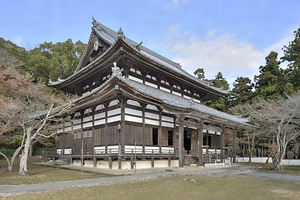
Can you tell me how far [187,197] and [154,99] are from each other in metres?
7.70

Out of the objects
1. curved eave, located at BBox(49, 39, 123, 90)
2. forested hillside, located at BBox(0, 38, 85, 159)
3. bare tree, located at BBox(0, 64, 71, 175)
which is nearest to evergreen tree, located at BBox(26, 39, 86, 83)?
forested hillside, located at BBox(0, 38, 85, 159)

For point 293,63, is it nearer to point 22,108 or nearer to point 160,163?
point 160,163

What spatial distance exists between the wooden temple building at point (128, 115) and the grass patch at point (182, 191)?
147 inches

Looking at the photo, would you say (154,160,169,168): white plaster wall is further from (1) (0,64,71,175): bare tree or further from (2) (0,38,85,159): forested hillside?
(2) (0,38,85,159): forested hillside

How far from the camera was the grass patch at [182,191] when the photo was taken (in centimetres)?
847

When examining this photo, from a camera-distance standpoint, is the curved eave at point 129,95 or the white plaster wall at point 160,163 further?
the white plaster wall at point 160,163

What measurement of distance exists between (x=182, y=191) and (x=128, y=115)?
768 centimetres

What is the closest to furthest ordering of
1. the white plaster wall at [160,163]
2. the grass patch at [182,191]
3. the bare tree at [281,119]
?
the grass patch at [182,191]
the white plaster wall at [160,163]
the bare tree at [281,119]

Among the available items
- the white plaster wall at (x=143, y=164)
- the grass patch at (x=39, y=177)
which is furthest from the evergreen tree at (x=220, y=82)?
the grass patch at (x=39, y=177)

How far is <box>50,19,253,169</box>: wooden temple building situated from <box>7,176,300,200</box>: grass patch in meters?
3.74

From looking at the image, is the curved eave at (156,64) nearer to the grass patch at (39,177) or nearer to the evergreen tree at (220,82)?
the grass patch at (39,177)

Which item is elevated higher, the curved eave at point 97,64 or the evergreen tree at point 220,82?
the evergreen tree at point 220,82

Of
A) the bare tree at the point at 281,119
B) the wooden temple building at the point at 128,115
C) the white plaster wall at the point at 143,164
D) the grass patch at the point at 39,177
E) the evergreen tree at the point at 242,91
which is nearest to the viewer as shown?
the grass patch at the point at 39,177

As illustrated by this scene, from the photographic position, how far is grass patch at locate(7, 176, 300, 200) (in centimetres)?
847
